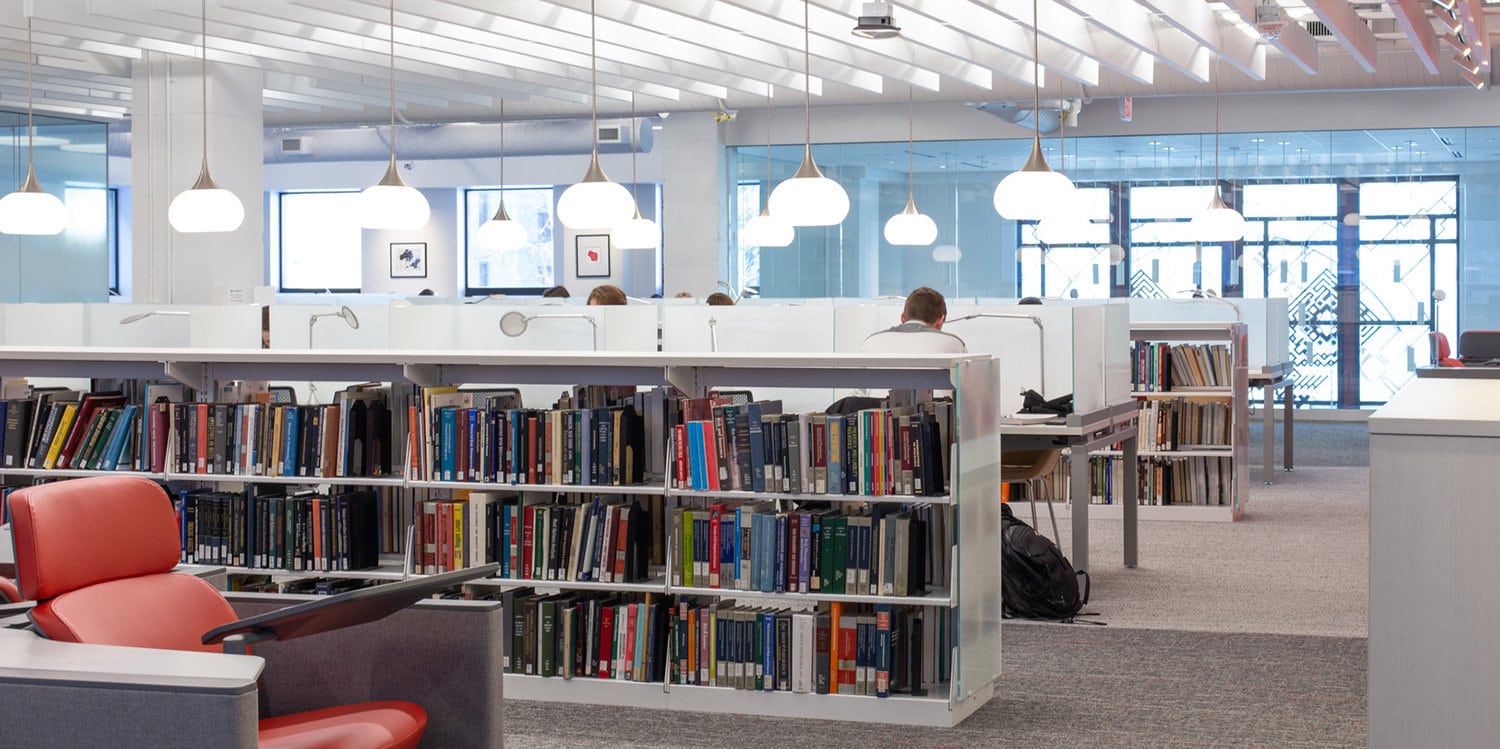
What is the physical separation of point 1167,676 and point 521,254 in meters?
16.7

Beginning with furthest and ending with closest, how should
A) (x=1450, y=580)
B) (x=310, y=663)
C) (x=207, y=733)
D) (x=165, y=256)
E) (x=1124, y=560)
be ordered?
(x=165, y=256)
(x=1124, y=560)
(x=310, y=663)
(x=207, y=733)
(x=1450, y=580)

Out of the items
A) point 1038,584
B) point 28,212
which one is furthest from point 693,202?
point 1038,584

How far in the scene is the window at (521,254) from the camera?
21078mm

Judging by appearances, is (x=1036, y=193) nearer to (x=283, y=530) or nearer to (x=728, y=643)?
(x=728, y=643)

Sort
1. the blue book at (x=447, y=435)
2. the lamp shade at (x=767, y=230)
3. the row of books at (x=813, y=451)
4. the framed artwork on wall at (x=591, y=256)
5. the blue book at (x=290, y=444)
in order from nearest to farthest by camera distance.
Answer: the row of books at (x=813, y=451), the blue book at (x=447, y=435), the blue book at (x=290, y=444), the lamp shade at (x=767, y=230), the framed artwork on wall at (x=591, y=256)

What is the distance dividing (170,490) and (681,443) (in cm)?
194

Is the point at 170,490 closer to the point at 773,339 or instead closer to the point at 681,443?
the point at 681,443

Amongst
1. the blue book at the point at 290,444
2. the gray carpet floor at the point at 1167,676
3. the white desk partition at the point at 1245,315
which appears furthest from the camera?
the white desk partition at the point at 1245,315

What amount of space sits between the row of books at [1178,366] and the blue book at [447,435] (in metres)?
5.51

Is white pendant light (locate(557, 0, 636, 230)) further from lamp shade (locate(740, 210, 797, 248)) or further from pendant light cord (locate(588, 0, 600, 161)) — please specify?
lamp shade (locate(740, 210, 797, 248))

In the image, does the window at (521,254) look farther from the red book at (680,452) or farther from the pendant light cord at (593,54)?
the red book at (680,452)

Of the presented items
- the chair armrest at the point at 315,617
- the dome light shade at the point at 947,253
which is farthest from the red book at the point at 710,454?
the dome light shade at the point at 947,253

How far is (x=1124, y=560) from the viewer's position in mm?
7820

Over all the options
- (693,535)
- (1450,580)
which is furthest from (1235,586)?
(1450,580)
